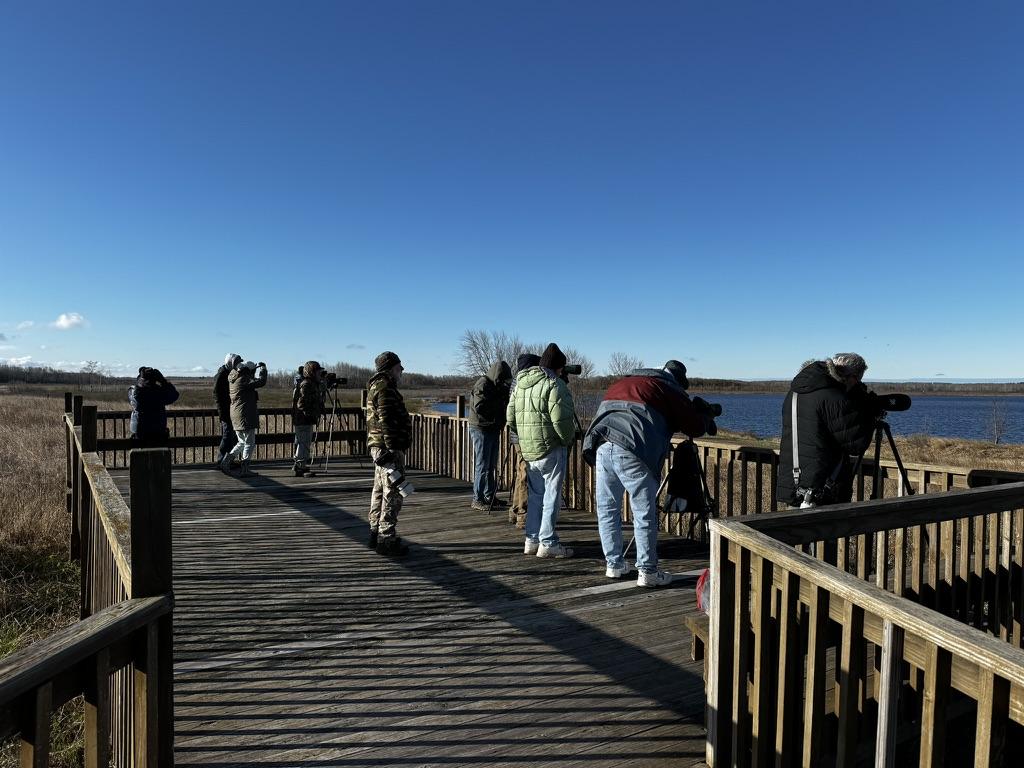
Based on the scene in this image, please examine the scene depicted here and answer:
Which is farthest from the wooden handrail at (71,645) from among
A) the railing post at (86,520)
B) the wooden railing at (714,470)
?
the wooden railing at (714,470)

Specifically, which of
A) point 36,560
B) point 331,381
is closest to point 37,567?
point 36,560

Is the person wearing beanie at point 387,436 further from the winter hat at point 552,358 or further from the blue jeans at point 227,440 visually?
the blue jeans at point 227,440

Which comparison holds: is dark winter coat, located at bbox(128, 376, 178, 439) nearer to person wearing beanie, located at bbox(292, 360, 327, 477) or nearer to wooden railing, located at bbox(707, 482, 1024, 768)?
person wearing beanie, located at bbox(292, 360, 327, 477)

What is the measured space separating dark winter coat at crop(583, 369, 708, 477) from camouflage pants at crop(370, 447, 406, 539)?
1805mm

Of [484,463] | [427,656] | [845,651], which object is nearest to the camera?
[845,651]

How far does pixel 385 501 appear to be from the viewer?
531cm

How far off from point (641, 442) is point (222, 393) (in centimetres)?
721

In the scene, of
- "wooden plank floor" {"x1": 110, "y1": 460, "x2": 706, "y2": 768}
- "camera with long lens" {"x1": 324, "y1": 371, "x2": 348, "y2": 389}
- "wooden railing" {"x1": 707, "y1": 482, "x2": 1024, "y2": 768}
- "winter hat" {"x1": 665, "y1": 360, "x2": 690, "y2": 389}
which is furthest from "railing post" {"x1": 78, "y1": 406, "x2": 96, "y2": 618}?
"camera with long lens" {"x1": 324, "y1": 371, "x2": 348, "y2": 389}

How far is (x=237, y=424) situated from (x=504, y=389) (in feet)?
14.0

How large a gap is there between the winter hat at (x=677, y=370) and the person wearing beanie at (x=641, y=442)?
36 mm

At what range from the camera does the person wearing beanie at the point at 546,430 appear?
509 centimetres

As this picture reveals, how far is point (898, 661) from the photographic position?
170cm

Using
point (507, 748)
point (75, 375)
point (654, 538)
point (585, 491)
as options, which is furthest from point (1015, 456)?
point (75, 375)

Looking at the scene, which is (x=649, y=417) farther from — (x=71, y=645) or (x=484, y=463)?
(x=71, y=645)
